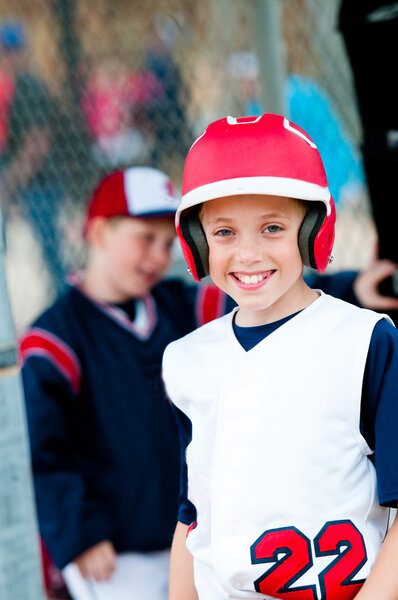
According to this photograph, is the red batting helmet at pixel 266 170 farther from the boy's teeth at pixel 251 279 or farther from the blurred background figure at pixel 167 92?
the blurred background figure at pixel 167 92

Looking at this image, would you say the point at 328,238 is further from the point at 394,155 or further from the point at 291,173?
the point at 394,155

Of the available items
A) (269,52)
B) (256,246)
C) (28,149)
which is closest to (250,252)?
(256,246)

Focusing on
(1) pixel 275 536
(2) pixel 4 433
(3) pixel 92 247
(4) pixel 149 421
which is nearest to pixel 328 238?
(1) pixel 275 536

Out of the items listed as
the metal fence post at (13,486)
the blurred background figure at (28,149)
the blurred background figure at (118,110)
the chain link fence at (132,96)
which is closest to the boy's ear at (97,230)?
the chain link fence at (132,96)

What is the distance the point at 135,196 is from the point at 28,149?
1.23 metres

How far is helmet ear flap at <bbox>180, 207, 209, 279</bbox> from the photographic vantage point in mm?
1190

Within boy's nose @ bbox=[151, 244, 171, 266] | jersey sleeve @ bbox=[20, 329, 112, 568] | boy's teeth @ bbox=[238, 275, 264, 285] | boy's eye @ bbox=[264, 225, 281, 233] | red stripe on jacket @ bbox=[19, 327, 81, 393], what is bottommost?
jersey sleeve @ bbox=[20, 329, 112, 568]

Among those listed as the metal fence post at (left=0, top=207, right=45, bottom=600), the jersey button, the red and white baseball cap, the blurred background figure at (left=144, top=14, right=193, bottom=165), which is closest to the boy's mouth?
the jersey button

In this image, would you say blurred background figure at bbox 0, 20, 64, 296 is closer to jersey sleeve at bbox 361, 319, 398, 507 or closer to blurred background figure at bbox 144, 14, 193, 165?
blurred background figure at bbox 144, 14, 193, 165

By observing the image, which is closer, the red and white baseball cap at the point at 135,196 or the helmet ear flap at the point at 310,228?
the helmet ear flap at the point at 310,228

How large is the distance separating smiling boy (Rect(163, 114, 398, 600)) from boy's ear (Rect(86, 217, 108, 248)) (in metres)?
1.18

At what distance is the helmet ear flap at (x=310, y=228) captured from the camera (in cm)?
113

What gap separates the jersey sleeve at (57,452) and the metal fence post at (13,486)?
0.83 metres

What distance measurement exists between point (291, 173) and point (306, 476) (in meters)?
0.40
